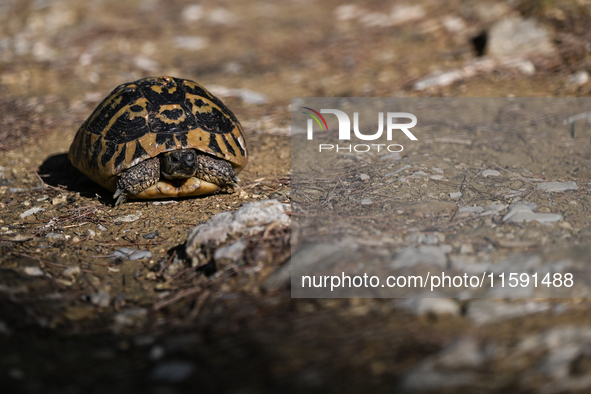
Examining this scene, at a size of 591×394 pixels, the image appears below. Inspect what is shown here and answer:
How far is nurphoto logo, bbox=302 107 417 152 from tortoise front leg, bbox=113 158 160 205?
1538mm

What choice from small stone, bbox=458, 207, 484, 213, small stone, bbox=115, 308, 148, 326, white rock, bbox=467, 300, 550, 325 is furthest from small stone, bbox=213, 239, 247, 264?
small stone, bbox=458, 207, 484, 213

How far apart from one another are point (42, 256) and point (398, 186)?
2.35 meters

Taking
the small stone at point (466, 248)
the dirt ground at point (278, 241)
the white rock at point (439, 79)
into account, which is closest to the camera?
the dirt ground at point (278, 241)

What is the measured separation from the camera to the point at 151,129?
3750 mm

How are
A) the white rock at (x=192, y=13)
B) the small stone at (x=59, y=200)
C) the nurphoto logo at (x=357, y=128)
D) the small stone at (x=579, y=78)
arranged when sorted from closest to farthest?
the small stone at (x=59, y=200) < the nurphoto logo at (x=357, y=128) < the small stone at (x=579, y=78) < the white rock at (x=192, y=13)

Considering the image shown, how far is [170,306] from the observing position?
101 inches

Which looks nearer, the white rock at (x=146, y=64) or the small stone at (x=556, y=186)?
the small stone at (x=556, y=186)

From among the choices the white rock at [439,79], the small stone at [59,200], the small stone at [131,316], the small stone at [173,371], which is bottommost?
the small stone at [173,371]

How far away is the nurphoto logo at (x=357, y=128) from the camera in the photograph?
14.9 ft

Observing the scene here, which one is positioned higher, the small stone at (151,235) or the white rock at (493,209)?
the white rock at (493,209)

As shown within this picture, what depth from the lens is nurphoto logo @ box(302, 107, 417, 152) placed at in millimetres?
4531

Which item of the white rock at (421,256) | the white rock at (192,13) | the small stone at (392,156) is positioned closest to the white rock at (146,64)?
the white rock at (192,13)

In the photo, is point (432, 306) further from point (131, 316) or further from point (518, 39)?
point (518, 39)

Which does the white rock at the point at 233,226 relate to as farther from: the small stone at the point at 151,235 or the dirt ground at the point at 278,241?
the small stone at the point at 151,235
